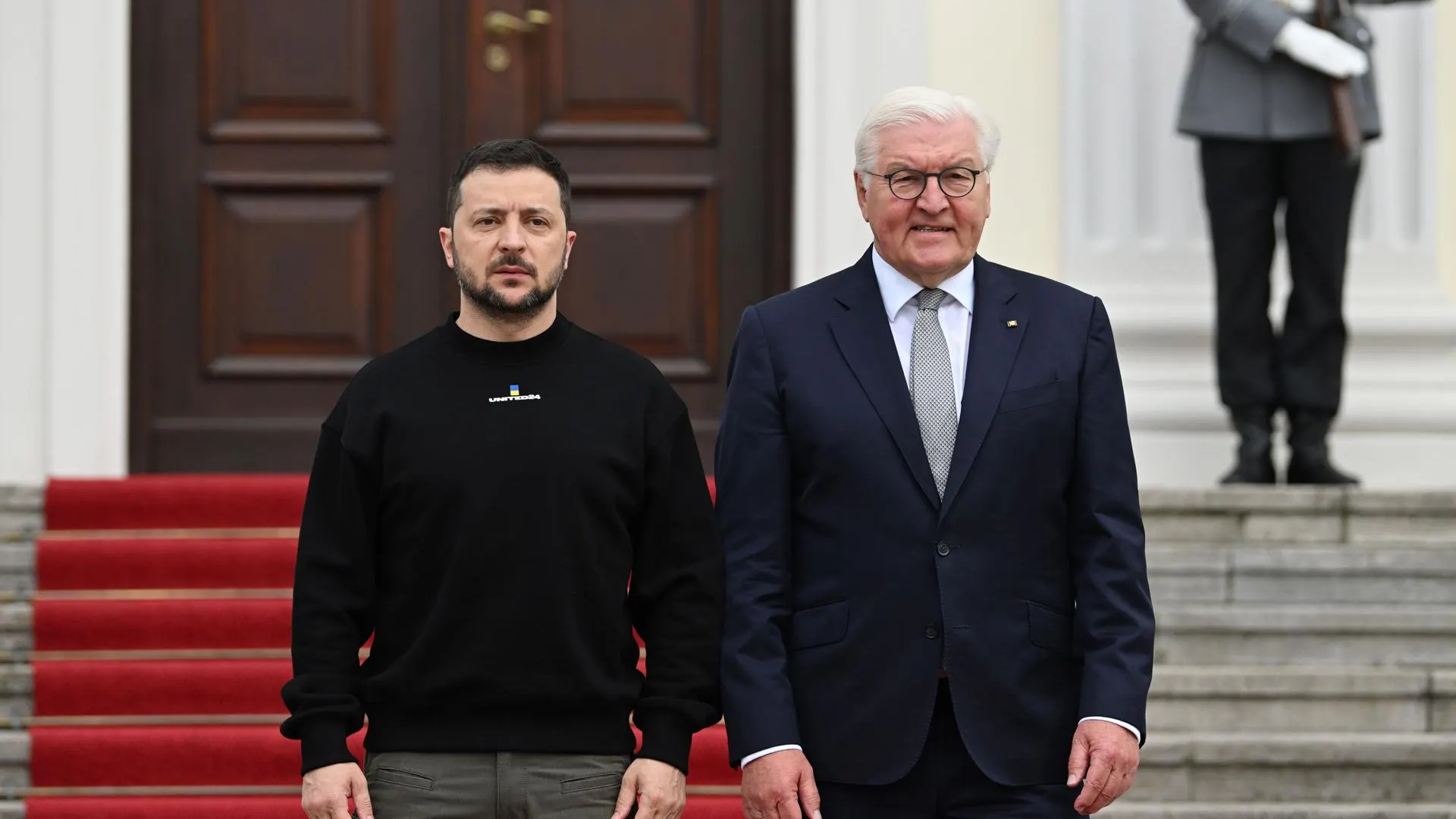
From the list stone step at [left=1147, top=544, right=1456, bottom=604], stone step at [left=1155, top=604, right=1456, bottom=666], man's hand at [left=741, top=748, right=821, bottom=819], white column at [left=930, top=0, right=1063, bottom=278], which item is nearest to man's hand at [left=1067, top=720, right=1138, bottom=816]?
man's hand at [left=741, top=748, right=821, bottom=819]

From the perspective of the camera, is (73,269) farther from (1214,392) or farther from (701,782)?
(1214,392)

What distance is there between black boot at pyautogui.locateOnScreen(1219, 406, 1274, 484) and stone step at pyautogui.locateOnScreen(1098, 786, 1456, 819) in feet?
3.79

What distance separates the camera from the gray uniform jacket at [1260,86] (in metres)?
4.97

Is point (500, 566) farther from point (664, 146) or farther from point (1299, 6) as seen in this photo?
point (664, 146)

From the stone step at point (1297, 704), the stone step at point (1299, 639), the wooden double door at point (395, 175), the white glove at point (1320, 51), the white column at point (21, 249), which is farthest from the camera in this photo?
the wooden double door at point (395, 175)

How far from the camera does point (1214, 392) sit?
572 centimetres

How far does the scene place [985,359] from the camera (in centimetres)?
265

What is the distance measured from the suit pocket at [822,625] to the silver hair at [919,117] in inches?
22.3

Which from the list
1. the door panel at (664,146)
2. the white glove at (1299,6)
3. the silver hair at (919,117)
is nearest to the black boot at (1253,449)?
the white glove at (1299,6)

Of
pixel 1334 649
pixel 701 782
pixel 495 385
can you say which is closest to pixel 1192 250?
pixel 1334 649

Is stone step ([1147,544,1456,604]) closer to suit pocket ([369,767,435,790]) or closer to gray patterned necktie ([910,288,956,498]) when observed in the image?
gray patterned necktie ([910,288,956,498])

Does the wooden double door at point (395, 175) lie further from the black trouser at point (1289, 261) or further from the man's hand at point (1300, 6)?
the man's hand at point (1300, 6)

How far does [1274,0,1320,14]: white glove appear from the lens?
5.03m

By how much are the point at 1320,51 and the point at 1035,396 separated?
267 cm
